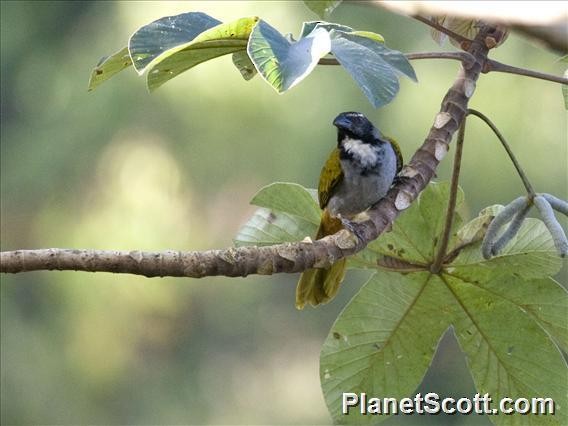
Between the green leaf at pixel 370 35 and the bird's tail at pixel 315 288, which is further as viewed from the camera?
the bird's tail at pixel 315 288

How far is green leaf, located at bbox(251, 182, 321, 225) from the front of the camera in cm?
134

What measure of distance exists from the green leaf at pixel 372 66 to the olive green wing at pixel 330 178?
2.64 feet

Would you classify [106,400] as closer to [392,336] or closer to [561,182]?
[561,182]

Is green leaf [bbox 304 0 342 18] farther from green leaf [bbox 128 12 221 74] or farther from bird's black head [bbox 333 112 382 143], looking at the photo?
bird's black head [bbox 333 112 382 143]

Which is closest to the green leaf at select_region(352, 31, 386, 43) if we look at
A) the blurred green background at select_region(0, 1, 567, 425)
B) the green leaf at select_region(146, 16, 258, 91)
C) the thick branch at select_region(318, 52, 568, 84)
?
the green leaf at select_region(146, 16, 258, 91)

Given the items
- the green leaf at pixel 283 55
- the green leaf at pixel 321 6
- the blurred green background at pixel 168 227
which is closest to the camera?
the green leaf at pixel 283 55

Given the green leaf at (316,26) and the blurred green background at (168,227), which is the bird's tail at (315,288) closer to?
the green leaf at (316,26)

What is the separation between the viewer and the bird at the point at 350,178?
161 cm

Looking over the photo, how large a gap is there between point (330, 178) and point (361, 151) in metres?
0.09

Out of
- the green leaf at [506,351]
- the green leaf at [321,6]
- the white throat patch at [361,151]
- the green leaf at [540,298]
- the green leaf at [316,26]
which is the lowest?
the green leaf at [506,351]

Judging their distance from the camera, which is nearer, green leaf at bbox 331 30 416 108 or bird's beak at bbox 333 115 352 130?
green leaf at bbox 331 30 416 108

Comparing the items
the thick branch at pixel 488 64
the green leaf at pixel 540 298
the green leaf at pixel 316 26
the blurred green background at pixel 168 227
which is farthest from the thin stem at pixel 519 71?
the blurred green background at pixel 168 227

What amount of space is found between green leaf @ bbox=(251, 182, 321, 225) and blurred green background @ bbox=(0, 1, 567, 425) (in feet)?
10.4

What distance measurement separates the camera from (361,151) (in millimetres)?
1792
